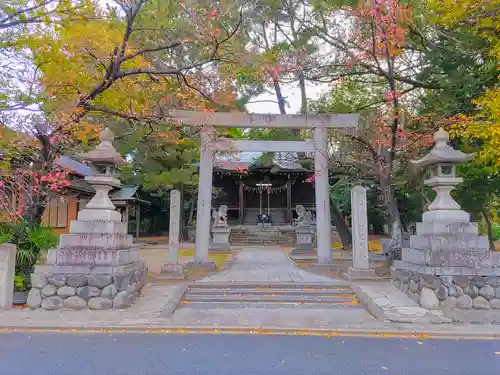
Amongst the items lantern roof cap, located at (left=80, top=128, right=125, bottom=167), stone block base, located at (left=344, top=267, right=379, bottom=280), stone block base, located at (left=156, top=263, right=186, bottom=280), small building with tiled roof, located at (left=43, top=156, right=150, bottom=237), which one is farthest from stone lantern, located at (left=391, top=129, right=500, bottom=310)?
small building with tiled roof, located at (left=43, top=156, right=150, bottom=237)

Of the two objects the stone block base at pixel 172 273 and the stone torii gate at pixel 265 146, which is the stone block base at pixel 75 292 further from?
the stone torii gate at pixel 265 146

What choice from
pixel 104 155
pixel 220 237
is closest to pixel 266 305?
pixel 104 155

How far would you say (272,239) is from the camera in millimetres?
24328

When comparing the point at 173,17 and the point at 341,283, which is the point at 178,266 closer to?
the point at 341,283

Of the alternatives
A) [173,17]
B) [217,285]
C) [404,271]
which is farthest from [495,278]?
[173,17]

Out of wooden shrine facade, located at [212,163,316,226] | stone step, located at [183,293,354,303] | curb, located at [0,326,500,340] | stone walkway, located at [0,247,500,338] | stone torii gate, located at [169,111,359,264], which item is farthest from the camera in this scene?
wooden shrine facade, located at [212,163,316,226]

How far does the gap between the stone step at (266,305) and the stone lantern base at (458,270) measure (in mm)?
1502

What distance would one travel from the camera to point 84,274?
7.05 meters

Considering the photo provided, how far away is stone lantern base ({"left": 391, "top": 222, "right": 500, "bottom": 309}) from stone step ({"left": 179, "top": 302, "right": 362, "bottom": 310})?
1502 millimetres

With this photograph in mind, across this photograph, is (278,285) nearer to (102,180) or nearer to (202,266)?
(202,266)

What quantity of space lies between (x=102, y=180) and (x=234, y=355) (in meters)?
4.94

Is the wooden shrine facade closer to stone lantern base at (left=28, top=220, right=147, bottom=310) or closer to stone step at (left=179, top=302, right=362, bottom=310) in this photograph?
stone step at (left=179, top=302, right=362, bottom=310)

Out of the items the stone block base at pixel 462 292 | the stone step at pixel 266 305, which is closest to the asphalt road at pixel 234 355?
the stone block base at pixel 462 292

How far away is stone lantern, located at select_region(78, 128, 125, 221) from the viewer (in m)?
7.54
